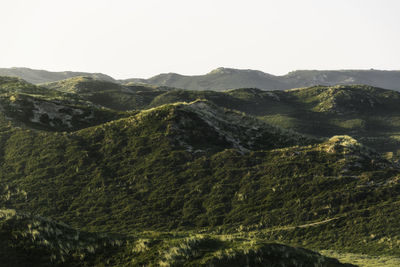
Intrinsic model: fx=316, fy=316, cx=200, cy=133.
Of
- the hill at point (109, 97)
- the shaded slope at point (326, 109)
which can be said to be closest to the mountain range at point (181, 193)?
the shaded slope at point (326, 109)

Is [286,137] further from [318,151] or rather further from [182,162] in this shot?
[182,162]

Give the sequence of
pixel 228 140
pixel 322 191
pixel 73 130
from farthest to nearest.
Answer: pixel 73 130
pixel 228 140
pixel 322 191

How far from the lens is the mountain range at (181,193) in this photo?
48.4 feet

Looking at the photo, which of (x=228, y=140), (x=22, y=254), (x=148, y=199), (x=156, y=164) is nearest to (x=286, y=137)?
(x=228, y=140)

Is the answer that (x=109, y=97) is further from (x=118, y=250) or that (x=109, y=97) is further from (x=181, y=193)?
(x=118, y=250)

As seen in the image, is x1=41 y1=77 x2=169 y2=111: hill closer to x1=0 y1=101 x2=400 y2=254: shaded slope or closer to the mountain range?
the mountain range

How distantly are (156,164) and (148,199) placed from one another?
596 centimetres

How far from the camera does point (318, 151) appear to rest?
38.0 meters

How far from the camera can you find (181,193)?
1296 inches

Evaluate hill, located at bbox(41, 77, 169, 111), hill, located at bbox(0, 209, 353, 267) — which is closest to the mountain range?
hill, located at bbox(0, 209, 353, 267)

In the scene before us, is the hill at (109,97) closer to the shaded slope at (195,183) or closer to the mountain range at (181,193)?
the mountain range at (181,193)

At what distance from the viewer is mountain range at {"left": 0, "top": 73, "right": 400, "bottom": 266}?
14758 millimetres

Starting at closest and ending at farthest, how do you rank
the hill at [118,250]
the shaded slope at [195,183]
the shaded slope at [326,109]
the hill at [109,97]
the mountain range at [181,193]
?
the hill at [118,250], the mountain range at [181,193], the shaded slope at [195,183], the shaded slope at [326,109], the hill at [109,97]

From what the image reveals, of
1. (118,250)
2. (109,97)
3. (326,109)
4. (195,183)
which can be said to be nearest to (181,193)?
(195,183)
